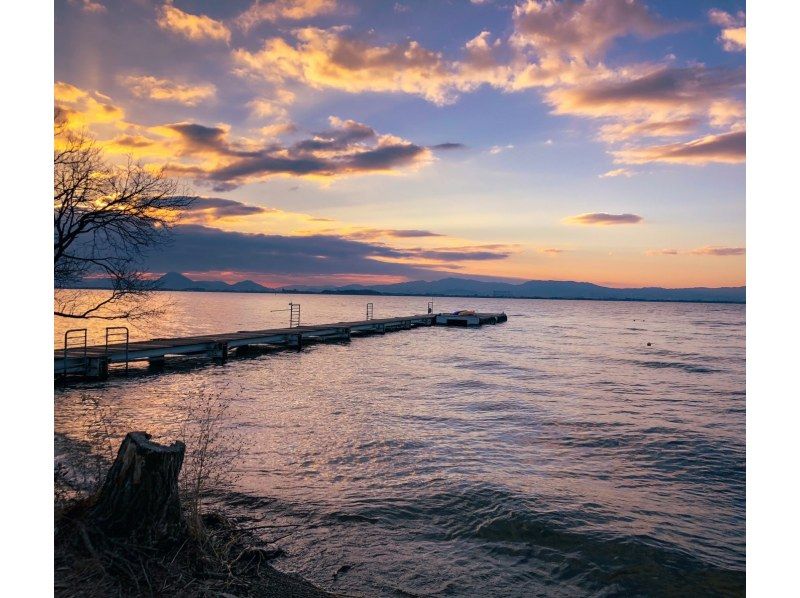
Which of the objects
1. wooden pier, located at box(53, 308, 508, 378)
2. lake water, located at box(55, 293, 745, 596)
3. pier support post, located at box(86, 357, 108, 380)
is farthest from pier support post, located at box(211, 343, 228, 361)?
pier support post, located at box(86, 357, 108, 380)

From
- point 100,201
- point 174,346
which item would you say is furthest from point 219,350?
point 100,201

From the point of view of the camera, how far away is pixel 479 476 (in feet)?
37.4

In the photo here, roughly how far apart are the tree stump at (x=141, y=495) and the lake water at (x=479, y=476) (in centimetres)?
224

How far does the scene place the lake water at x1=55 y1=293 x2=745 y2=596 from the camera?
733 centimetres

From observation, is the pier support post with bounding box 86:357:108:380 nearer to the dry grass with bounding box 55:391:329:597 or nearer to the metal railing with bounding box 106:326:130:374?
the metal railing with bounding box 106:326:130:374

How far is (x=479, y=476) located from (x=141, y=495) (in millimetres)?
7877

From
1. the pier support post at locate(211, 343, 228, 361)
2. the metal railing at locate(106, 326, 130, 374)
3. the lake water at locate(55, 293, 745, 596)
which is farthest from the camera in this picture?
the pier support post at locate(211, 343, 228, 361)

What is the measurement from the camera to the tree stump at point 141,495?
505 centimetres

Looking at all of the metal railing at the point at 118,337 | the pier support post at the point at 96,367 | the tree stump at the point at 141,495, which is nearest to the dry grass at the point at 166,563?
the tree stump at the point at 141,495

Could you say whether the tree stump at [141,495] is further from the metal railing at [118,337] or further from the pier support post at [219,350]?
the pier support post at [219,350]

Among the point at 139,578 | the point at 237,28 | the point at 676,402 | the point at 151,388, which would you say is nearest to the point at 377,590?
the point at 139,578

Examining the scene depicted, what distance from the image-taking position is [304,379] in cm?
2603

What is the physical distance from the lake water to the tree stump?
7.36 ft
